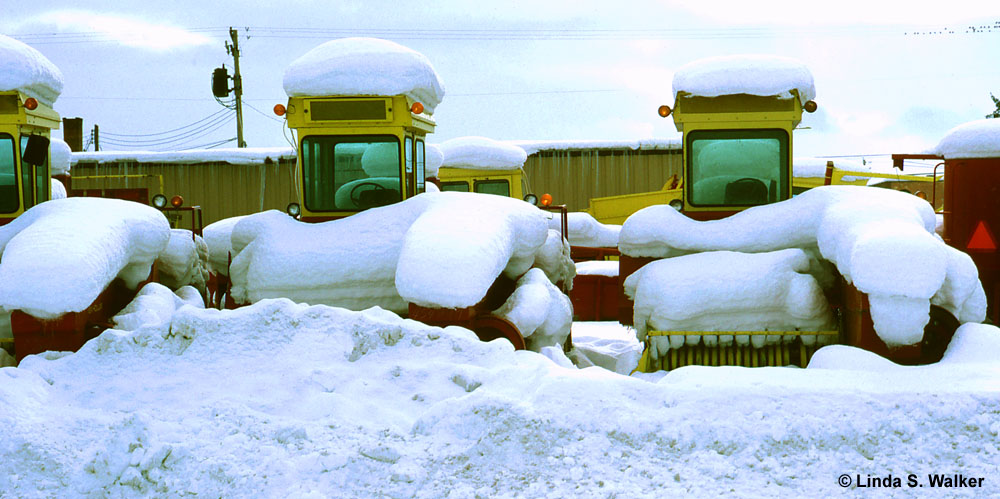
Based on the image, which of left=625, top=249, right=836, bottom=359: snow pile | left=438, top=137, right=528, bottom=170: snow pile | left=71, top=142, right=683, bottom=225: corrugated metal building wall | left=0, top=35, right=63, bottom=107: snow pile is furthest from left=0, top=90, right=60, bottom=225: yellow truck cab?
left=71, top=142, right=683, bottom=225: corrugated metal building wall

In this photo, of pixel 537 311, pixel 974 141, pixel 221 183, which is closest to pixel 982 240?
pixel 974 141

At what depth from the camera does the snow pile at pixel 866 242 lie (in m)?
5.75

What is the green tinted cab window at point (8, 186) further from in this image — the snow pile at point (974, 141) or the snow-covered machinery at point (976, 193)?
the snow pile at point (974, 141)

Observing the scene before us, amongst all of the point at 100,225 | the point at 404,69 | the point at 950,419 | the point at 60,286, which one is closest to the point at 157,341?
the point at 60,286

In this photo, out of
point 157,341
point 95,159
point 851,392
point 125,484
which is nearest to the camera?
point 125,484

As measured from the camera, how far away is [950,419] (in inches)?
175

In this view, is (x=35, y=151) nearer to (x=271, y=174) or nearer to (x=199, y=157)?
(x=271, y=174)

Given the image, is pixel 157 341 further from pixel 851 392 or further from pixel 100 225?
pixel 851 392

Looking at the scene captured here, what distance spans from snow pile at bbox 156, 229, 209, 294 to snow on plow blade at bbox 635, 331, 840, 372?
14.0 ft

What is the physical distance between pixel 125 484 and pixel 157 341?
6.04ft

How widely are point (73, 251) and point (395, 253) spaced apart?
223 cm

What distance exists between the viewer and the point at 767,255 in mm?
6969

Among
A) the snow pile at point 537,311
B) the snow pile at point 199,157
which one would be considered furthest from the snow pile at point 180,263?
the snow pile at point 199,157

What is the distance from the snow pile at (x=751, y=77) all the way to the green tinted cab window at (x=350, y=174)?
2684 millimetres
